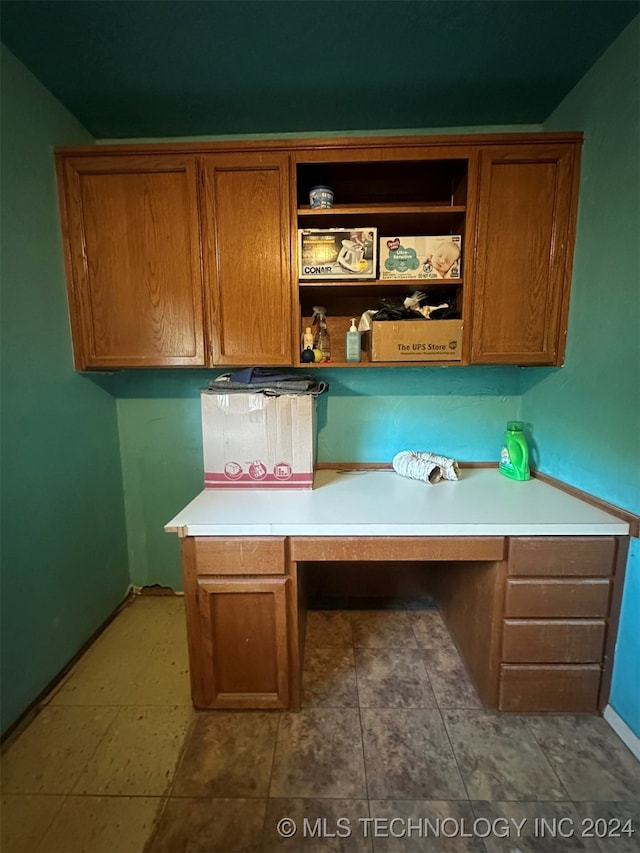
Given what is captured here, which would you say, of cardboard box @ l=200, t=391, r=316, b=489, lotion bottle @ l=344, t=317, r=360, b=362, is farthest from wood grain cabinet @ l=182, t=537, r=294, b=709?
lotion bottle @ l=344, t=317, r=360, b=362

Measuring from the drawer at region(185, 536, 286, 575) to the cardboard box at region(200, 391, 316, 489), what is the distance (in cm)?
35

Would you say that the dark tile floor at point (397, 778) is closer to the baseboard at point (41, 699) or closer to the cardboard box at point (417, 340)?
the baseboard at point (41, 699)

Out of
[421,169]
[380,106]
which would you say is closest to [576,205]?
[421,169]

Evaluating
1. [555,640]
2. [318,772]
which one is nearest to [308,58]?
[555,640]

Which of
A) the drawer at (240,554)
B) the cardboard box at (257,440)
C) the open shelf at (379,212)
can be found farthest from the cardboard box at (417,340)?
the drawer at (240,554)

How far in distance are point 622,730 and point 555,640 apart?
1.20 ft

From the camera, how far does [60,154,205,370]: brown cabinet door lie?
1.39m

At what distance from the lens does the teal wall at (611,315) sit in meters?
1.13

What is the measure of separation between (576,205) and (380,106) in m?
0.93

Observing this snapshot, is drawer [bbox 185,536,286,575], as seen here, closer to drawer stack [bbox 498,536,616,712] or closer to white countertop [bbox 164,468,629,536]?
white countertop [bbox 164,468,629,536]

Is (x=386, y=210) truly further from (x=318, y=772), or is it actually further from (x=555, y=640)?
(x=318, y=772)

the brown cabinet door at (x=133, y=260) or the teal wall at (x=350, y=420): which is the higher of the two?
the brown cabinet door at (x=133, y=260)

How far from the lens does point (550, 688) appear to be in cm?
122

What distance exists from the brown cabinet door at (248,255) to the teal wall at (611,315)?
121cm
